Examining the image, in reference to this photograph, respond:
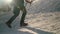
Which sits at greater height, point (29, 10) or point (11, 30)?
point (29, 10)

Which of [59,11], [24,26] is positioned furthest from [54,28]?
[59,11]

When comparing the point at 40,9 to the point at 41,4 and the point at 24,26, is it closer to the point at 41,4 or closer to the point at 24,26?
the point at 41,4

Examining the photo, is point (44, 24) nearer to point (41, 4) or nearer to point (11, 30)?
point (11, 30)

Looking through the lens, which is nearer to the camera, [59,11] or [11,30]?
[11,30]

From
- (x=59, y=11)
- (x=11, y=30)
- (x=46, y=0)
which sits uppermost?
(x=46, y=0)

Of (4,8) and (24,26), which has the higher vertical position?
(4,8)

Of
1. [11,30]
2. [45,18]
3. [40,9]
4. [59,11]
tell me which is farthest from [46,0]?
[11,30]

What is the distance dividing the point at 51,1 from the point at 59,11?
163 cm

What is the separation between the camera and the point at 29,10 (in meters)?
10.0

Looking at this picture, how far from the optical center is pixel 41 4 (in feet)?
34.3

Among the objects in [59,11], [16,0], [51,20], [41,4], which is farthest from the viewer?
[41,4]

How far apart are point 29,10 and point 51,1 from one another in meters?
1.28

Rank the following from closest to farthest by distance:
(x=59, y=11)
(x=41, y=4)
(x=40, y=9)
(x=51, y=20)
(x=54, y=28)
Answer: (x=54, y=28)
(x=51, y=20)
(x=59, y=11)
(x=40, y=9)
(x=41, y=4)

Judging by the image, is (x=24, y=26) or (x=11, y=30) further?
(x=24, y=26)
